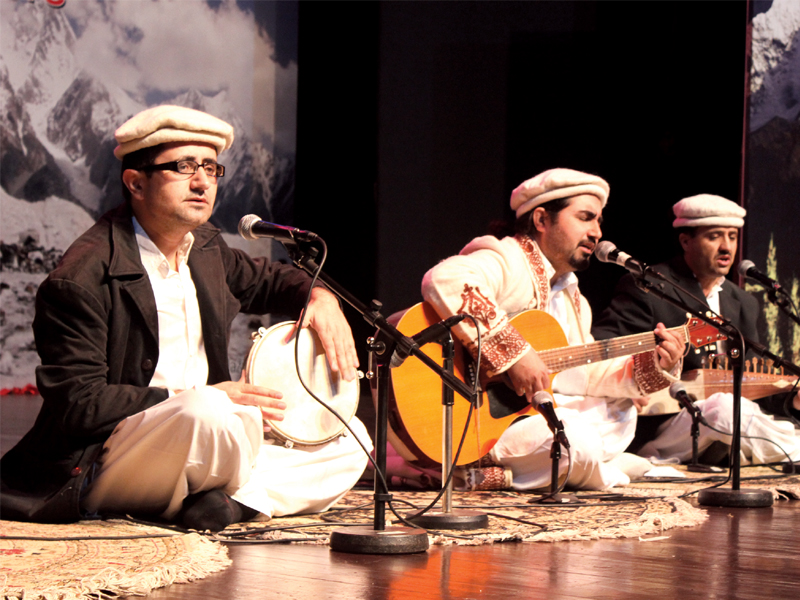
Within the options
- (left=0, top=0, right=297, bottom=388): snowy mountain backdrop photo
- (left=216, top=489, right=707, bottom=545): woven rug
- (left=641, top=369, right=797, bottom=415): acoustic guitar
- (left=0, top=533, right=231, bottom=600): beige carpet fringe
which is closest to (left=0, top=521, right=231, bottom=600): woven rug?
(left=0, top=533, right=231, bottom=600): beige carpet fringe

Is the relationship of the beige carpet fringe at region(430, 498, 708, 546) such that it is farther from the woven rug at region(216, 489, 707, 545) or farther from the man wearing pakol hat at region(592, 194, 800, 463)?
the man wearing pakol hat at region(592, 194, 800, 463)

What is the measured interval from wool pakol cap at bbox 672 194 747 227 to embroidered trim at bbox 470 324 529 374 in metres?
2.12

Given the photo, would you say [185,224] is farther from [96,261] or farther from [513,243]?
[513,243]

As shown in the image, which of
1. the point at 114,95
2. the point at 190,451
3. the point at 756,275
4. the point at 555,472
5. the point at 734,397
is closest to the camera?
the point at 190,451

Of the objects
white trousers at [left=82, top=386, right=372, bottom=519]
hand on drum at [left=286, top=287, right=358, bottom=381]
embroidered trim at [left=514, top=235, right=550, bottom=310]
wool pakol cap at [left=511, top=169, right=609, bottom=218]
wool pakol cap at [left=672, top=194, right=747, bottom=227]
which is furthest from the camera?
wool pakol cap at [left=672, top=194, right=747, bottom=227]

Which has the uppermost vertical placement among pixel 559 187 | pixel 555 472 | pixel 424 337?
pixel 559 187

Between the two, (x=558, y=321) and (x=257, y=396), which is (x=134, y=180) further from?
(x=558, y=321)

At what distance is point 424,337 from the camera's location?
8.88 ft

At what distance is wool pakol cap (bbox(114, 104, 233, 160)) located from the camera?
11.2 feet

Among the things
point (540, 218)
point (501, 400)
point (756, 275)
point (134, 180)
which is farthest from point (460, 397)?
point (134, 180)

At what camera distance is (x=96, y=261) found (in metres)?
3.28

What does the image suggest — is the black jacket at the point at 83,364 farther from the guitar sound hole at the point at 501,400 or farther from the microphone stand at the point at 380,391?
the guitar sound hole at the point at 501,400

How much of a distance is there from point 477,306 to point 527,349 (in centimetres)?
29

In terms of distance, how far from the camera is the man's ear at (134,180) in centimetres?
349
